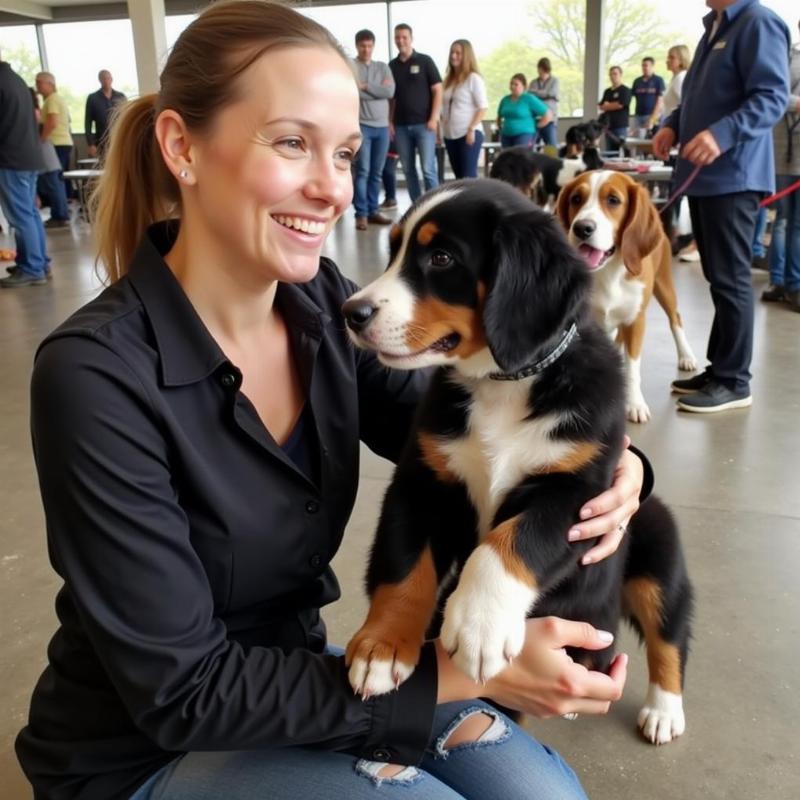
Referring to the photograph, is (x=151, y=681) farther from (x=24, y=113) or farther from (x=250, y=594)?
(x=24, y=113)

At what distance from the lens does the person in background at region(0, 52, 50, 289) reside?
6.36 metres

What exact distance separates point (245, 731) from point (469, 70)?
8998 millimetres

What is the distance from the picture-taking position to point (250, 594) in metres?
1.26

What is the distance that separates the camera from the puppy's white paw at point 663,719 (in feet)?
5.59

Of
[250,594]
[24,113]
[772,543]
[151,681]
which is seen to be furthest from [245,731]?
[24,113]

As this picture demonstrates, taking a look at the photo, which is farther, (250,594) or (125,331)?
(250,594)

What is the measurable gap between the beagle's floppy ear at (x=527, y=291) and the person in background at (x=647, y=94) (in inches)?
463

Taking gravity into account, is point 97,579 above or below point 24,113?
below

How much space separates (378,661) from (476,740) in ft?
0.98

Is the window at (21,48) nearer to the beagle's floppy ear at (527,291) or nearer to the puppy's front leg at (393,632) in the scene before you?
the beagle's floppy ear at (527,291)

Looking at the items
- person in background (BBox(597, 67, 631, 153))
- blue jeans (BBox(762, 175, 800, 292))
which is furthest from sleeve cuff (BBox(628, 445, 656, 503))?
person in background (BBox(597, 67, 631, 153))

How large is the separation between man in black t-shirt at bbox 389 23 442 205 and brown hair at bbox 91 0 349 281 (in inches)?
317

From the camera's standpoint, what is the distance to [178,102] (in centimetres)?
123

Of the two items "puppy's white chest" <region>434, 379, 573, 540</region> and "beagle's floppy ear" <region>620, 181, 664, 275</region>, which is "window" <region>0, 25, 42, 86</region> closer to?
"beagle's floppy ear" <region>620, 181, 664, 275</region>
